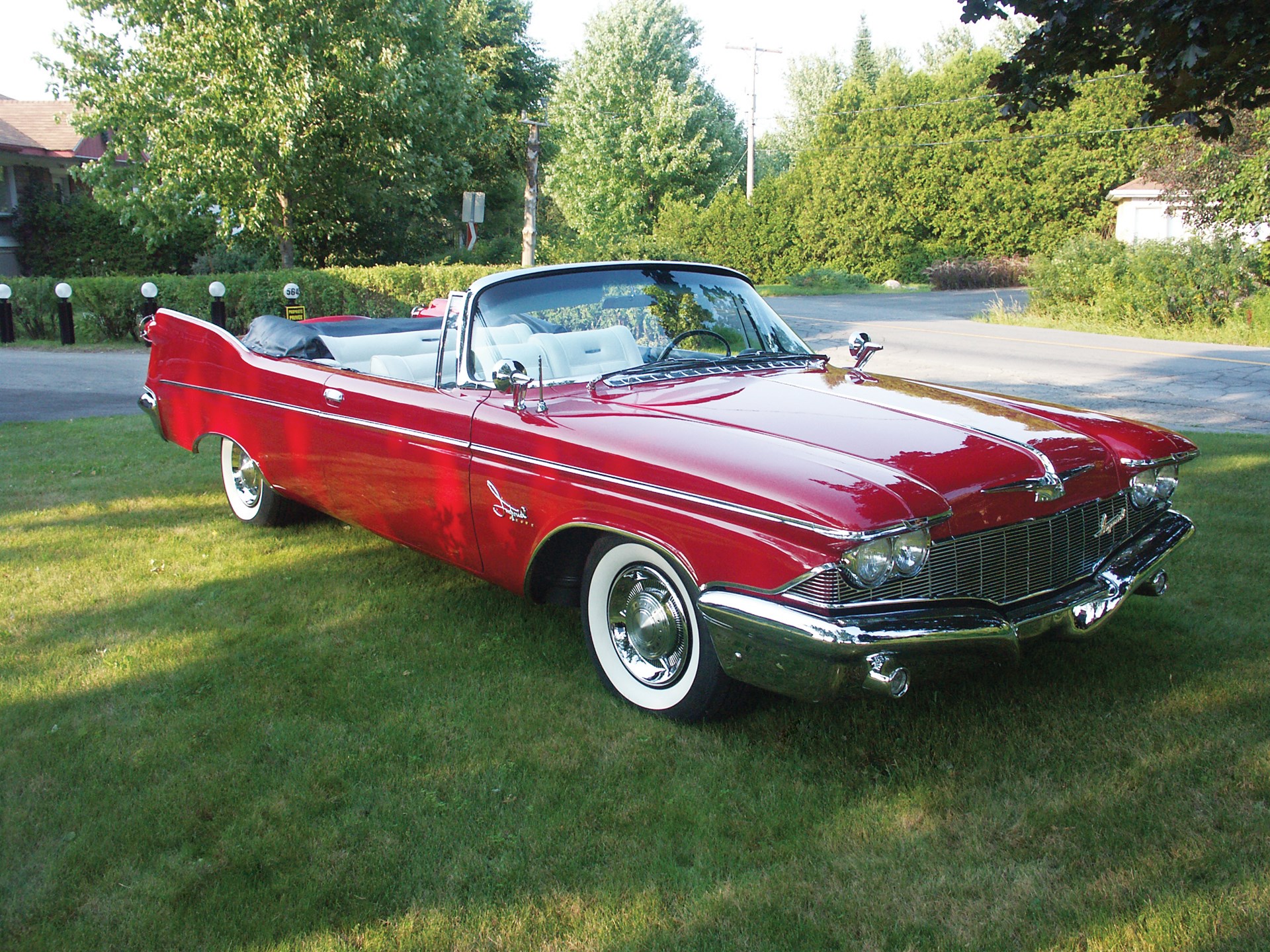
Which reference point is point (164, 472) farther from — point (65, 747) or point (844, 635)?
point (844, 635)

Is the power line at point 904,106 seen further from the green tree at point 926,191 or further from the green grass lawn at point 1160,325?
the green grass lawn at point 1160,325

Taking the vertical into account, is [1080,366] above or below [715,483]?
below

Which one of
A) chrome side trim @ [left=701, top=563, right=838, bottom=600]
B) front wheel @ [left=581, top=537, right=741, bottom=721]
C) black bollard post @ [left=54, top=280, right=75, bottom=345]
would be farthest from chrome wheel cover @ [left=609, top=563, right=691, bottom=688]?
black bollard post @ [left=54, top=280, right=75, bottom=345]

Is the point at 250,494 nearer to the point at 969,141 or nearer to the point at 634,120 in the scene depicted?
the point at 634,120

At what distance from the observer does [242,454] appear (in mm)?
5973

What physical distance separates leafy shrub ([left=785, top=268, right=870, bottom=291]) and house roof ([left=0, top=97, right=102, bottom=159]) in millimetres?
22795

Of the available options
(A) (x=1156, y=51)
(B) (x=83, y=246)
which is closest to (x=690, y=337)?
(A) (x=1156, y=51)

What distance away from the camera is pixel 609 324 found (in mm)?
4352

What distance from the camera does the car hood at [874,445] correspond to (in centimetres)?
293

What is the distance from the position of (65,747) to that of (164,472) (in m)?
4.32

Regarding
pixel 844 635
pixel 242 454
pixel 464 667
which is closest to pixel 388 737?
pixel 464 667

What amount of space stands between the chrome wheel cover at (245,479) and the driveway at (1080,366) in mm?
3797

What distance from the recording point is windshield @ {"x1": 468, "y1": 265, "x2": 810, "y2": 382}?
13.8ft

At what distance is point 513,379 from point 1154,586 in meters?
2.45
